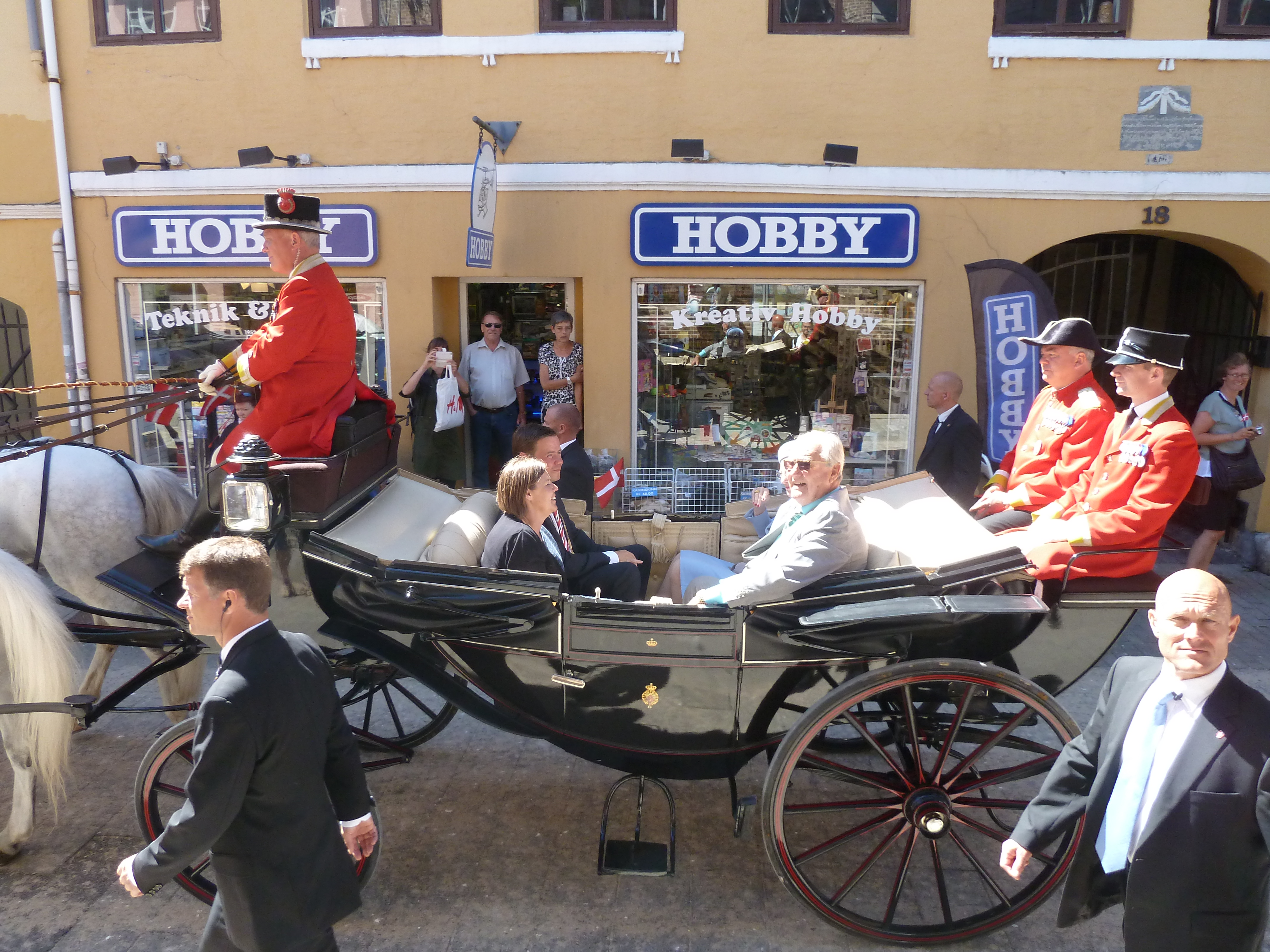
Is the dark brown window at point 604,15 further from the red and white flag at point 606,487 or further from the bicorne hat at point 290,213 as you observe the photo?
the bicorne hat at point 290,213

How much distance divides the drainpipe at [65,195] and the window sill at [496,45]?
1900 mm

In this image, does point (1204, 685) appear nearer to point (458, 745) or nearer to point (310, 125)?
point (458, 745)

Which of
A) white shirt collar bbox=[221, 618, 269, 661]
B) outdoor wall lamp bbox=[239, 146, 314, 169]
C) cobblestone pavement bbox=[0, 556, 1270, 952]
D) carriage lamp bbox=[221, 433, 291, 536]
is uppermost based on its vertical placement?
outdoor wall lamp bbox=[239, 146, 314, 169]

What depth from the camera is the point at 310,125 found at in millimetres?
6762

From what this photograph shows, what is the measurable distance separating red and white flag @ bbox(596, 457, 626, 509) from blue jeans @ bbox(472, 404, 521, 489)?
55.0 inches

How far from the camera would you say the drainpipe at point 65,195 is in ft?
22.2

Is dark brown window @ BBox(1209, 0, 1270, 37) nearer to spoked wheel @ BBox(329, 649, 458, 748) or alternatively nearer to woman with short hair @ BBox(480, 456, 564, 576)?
woman with short hair @ BBox(480, 456, 564, 576)

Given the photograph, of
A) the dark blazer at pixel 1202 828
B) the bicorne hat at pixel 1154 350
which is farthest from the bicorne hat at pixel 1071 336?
the dark blazer at pixel 1202 828

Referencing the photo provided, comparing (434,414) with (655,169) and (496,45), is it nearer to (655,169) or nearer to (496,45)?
(655,169)

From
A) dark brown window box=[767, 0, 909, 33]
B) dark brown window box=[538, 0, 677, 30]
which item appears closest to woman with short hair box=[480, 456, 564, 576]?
dark brown window box=[538, 0, 677, 30]

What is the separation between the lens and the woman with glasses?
596 cm

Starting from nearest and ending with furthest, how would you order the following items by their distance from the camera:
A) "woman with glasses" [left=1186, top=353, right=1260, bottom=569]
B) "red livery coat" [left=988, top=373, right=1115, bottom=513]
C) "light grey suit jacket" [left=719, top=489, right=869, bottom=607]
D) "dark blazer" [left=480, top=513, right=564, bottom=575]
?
"light grey suit jacket" [left=719, top=489, right=869, bottom=607]
"dark blazer" [left=480, top=513, right=564, bottom=575]
"red livery coat" [left=988, top=373, right=1115, bottom=513]
"woman with glasses" [left=1186, top=353, right=1260, bottom=569]

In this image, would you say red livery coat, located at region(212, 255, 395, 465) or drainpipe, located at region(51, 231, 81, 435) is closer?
red livery coat, located at region(212, 255, 395, 465)

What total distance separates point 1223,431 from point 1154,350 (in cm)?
357
